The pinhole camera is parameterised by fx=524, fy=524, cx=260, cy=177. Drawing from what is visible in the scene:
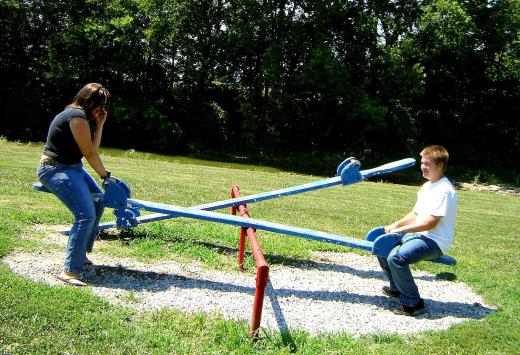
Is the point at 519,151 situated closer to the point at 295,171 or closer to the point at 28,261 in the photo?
the point at 295,171

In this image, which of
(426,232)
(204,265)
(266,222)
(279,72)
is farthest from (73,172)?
(279,72)

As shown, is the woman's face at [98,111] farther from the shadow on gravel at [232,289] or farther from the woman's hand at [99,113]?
the shadow on gravel at [232,289]

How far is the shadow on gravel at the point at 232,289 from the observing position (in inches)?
197

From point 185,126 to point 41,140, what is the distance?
8.82 m

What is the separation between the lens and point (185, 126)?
33.2m

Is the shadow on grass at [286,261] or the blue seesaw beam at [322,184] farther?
the shadow on grass at [286,261]

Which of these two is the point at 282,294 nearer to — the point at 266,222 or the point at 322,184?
the point at 266,222

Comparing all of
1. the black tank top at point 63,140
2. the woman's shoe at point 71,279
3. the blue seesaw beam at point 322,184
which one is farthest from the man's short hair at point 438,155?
the woman's shoe at point 71,279

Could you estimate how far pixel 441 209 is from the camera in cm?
480

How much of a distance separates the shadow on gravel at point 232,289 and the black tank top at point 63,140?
1182 mm

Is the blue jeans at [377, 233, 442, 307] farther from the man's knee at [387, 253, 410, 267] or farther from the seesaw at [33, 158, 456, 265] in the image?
the seesaw at [33, 158, 456, 265]

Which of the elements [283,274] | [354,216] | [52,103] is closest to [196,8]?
[52,103]

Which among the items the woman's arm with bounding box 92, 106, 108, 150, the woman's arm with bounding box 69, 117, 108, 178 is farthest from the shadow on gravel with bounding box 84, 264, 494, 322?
the woman's arm with bounding box 92, 106, 108, 150

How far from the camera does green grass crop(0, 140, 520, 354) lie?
380cm
